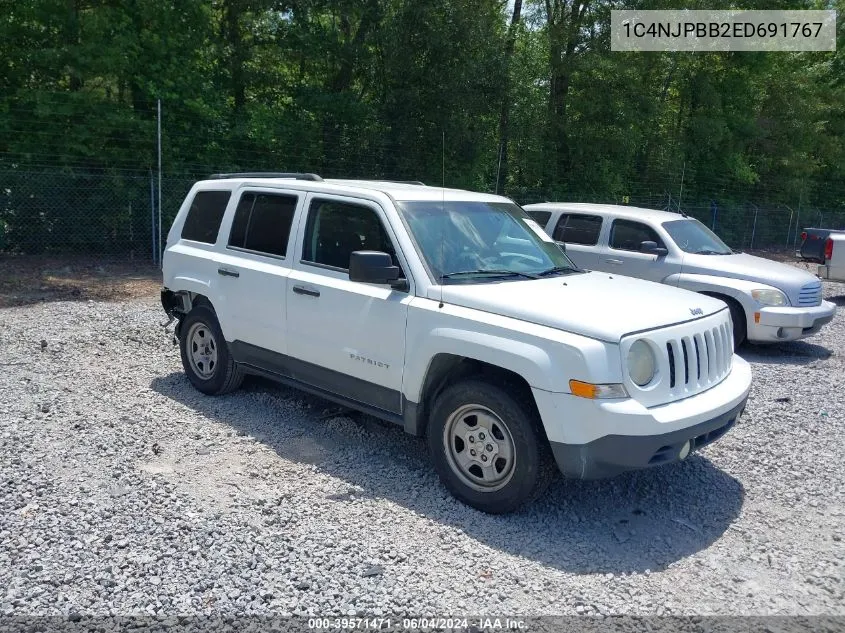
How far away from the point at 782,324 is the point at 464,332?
584cm

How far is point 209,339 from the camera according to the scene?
21.6 ft

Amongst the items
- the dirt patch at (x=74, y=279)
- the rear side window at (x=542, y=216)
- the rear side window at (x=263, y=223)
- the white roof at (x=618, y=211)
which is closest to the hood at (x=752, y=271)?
the white roof at (x=618, y=211)

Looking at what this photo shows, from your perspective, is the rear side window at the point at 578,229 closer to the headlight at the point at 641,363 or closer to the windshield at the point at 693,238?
the windshield at the point at 693,238

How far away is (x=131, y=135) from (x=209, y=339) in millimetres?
9528

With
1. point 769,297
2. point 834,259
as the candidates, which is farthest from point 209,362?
point 834,259

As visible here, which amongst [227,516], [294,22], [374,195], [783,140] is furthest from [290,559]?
[783,140]

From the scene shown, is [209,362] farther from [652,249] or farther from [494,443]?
[652,249]

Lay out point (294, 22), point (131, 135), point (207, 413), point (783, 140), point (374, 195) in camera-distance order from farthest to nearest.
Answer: point (783, 140), point (294, 22), point (131, 135), point (207, 413), point (374, 195)

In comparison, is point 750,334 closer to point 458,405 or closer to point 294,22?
point 458,405

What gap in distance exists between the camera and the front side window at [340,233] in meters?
5.20

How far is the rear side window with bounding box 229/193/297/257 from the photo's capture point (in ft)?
19.1

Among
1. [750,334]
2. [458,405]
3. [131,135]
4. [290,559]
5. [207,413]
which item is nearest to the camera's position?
[290,559]

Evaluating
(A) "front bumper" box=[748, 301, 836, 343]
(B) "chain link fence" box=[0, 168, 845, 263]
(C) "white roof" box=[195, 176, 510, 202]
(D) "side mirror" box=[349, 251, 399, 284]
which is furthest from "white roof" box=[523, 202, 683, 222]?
(B) "chain link fence" box=[0, 168, 845, 263]

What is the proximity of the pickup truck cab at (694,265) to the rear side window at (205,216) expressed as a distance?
16.8 feet
